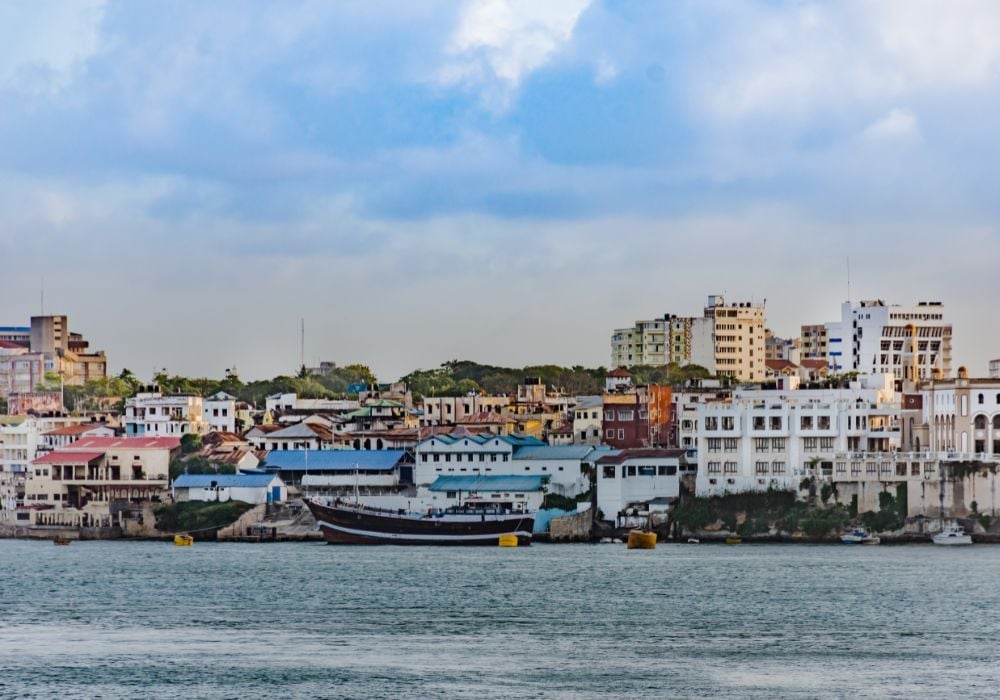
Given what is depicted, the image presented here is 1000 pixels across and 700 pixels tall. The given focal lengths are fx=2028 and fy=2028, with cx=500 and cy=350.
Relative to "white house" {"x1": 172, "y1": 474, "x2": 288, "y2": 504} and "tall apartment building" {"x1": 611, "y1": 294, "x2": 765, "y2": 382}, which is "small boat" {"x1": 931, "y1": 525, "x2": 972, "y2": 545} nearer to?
"white house" {"x1": 172, "y1": 474, "x2": 288, "y2": 504}

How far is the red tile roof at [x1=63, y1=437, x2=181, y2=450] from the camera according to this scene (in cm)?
10444

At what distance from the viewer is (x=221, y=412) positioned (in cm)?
11706

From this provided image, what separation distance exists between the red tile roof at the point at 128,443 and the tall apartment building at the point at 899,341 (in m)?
59.1

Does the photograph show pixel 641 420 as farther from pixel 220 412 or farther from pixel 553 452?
pixel 220 412

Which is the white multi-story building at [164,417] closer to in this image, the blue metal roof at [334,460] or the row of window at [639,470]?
the blue metal roof at [334,460]

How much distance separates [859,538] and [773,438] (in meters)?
7.63

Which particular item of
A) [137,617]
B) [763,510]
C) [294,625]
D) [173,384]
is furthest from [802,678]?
[173,384]

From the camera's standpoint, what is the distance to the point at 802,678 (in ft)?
147

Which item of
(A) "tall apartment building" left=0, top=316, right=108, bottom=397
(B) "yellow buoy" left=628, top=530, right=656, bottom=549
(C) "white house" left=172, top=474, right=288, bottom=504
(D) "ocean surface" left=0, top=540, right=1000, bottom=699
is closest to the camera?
(D) "ocean surface" left=0, top=540, right=1000, bottom=699

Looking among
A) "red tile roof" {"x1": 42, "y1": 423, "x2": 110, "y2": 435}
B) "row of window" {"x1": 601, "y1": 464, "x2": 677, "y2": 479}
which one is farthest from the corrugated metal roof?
"red tile roof" {"x1": 42, "y1": 423, "x2": 110, "y2": 435}

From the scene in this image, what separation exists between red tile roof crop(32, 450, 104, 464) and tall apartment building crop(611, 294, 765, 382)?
6431 cm

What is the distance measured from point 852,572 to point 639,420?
100 feet

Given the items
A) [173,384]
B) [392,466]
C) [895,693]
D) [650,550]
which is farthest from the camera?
[173,384]

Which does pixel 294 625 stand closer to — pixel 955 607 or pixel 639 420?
pixel 955 607
